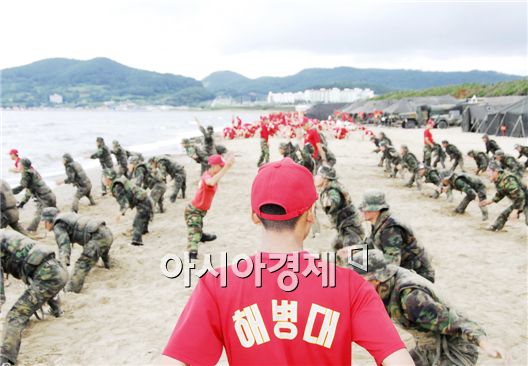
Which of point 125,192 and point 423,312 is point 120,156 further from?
point 423,312

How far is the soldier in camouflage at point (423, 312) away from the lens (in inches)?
127

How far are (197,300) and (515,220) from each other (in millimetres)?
9964

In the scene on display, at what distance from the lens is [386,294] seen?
132 inches

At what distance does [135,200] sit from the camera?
8320 mm

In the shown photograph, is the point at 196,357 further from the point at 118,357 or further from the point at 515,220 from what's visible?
the point at 515,220

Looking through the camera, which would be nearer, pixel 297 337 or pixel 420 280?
pixel 297 337

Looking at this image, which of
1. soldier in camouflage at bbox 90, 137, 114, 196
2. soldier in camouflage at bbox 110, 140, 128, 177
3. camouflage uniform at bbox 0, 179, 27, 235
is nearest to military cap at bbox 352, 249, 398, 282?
camouflage uniform at bbox 0, 179, 27, 235

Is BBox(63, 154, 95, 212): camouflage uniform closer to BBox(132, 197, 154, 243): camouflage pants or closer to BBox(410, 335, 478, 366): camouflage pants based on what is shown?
BBox(132, 197, 154, 243): camouflage pants

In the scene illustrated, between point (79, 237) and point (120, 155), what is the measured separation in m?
7.82

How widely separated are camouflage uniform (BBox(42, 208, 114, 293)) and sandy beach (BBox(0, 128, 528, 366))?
0.26m

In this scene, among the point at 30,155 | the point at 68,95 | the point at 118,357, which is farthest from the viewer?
the point at 68,95

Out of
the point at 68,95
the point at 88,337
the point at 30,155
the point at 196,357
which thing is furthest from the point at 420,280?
the point at 68,95

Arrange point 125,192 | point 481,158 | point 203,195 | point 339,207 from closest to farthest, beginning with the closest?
point 339,207 < point 203,195 < point 125,192 < point 481,158

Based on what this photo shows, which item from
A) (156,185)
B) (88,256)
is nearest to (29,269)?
(88,256)
